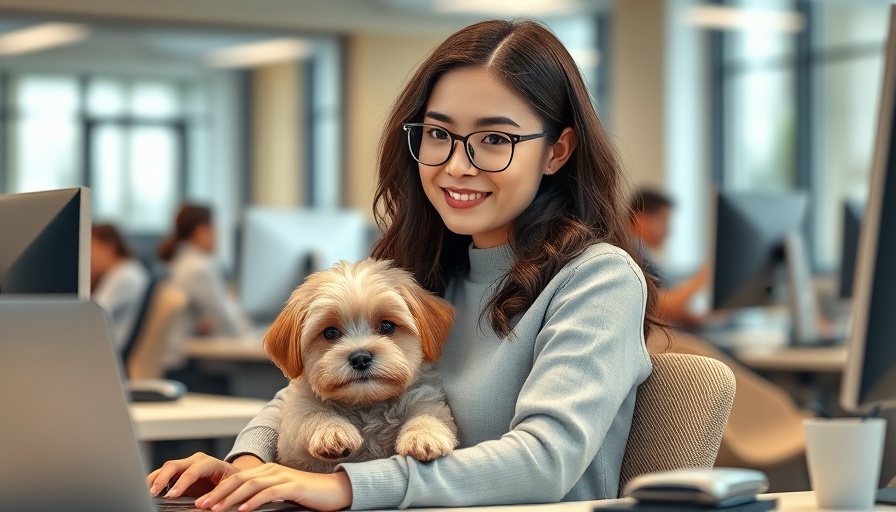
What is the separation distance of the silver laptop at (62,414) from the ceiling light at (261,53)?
39.6 feet

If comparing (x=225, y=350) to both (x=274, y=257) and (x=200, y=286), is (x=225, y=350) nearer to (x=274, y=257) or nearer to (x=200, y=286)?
(x=274, y=257)

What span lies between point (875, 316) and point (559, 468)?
0.43 m

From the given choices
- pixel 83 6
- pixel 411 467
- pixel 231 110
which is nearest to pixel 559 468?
pixel 411 467

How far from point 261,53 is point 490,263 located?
41.1 ft

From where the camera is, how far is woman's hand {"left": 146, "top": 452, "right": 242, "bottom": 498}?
1.67 metres

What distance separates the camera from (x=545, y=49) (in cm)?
186

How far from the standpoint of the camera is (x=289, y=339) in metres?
1.71

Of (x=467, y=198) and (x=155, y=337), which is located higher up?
(x=467, y=198)

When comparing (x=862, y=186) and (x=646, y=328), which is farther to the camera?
(x=862, y=186)

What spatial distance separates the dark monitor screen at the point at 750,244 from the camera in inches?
190

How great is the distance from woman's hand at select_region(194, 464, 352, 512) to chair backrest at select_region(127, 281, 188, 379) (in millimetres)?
3857

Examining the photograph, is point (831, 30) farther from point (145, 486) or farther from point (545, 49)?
point (145, 486)

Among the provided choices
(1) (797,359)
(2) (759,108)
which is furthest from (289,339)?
(2) (759,108)

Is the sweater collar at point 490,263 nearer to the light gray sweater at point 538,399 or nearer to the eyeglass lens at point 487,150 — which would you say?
the light gray sweater at point 538,399
